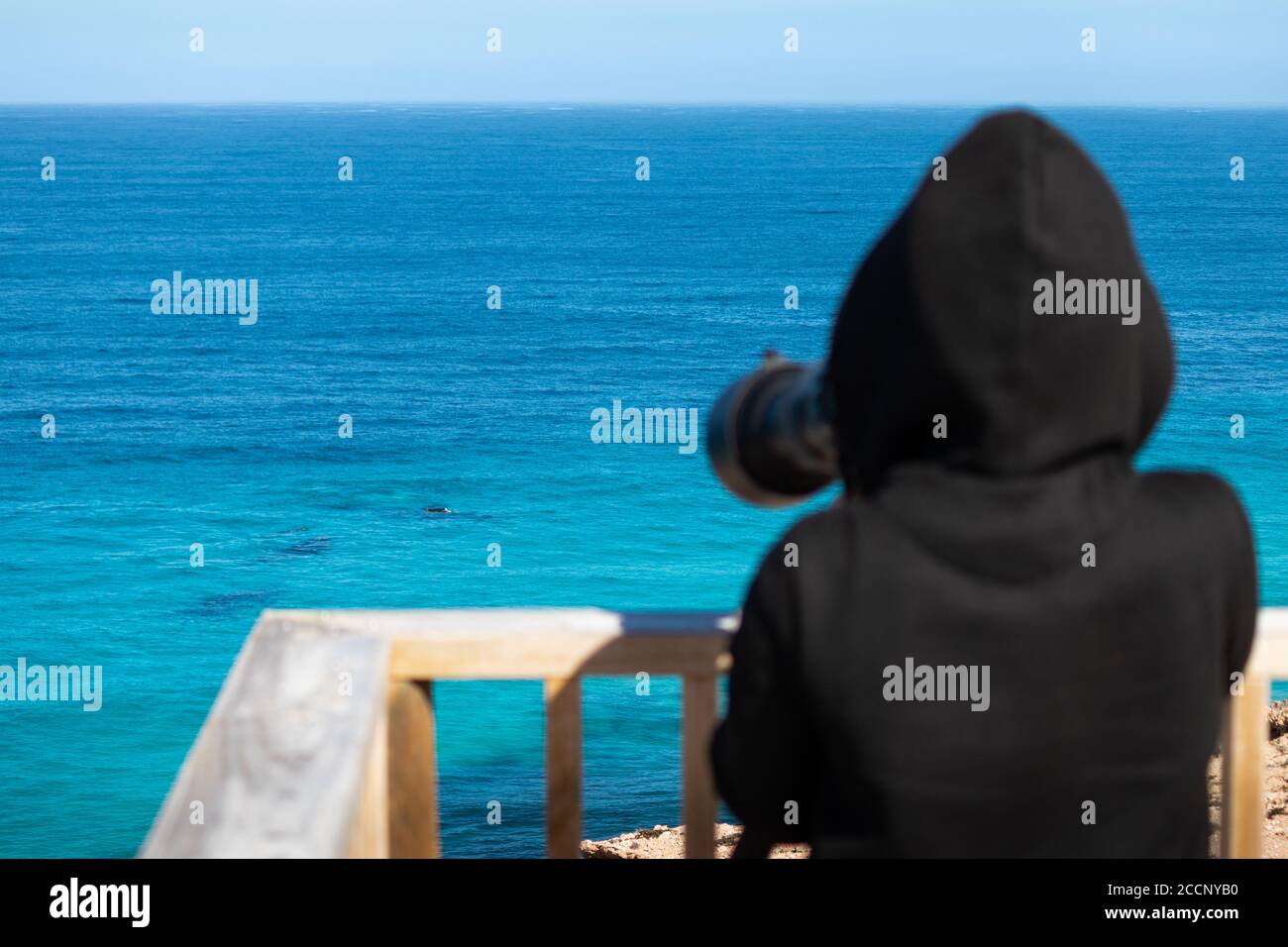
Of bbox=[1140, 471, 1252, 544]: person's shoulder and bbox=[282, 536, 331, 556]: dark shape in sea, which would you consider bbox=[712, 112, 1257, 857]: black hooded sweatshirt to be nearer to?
bbox=[1140, 471, 1252, 544]: person's shoulder

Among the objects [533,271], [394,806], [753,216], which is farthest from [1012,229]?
[753,216]

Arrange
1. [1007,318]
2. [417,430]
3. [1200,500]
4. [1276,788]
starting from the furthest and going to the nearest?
[417,430] → [1276,788] → [1200,500] → [1007,318]

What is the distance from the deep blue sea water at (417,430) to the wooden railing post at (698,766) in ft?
62.5

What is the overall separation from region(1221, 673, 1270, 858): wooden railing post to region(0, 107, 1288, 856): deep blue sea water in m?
19.1

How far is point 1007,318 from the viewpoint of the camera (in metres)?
1.66

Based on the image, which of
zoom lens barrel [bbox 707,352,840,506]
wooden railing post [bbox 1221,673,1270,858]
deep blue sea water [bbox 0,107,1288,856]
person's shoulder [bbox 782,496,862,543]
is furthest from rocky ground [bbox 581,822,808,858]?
person's shoulder [bbox 782,496,862,543]

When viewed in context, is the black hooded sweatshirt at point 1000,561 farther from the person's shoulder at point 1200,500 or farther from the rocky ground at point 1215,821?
the rocky ground at point 1215,821

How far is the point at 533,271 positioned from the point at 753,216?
27.9 meters

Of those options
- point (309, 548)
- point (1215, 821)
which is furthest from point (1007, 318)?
point (309, 548)

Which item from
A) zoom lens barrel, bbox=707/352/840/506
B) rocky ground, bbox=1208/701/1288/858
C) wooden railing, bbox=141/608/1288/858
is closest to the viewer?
zoom lens barrel, bbox=707/352/840/506

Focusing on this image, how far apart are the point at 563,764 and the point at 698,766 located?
215 mm

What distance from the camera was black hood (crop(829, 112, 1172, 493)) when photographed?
1666 millimetres

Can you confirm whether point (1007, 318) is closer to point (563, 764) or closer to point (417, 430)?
point (563, 764)
